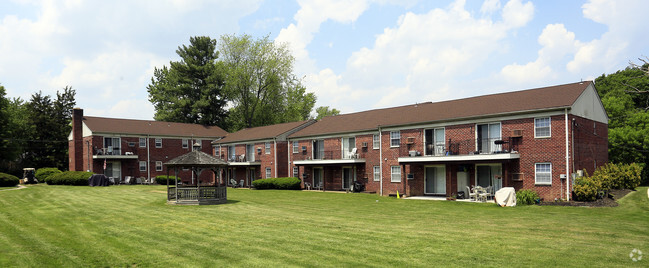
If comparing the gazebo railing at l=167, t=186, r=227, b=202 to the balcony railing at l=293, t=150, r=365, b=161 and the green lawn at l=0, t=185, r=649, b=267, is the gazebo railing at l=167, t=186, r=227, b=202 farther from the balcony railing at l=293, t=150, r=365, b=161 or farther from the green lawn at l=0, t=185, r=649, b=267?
the balcony railing at l=293, t=150, r=365, b=161

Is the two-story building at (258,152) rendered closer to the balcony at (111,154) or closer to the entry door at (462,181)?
the balcony at (111,154)

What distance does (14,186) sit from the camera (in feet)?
129

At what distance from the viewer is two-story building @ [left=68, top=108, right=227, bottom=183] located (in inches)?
1834

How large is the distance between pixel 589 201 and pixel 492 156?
5107 mm

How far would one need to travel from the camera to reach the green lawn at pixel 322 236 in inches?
415

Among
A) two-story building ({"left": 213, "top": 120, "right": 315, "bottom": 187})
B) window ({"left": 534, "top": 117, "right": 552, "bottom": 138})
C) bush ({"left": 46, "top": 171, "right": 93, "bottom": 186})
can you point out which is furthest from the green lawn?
two-story building ({"left": 213, "top": 120, "right": 315, "bottom": 187})

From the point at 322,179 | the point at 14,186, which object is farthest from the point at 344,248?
the point at 14,186

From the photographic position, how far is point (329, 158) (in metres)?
37.1

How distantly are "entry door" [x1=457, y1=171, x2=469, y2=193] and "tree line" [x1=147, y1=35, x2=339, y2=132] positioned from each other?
3494 centimetres

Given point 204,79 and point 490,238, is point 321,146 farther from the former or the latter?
point 204,79

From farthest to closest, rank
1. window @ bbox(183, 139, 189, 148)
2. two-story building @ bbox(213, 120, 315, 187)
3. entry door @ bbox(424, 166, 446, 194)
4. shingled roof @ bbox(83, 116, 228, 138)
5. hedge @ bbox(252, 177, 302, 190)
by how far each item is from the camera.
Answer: window @ bbox(183, 139, 189, 148), shingled roof @ bbox(83, 116, 228, 138), two-story building @ bbox(213, 120, 315, 187), hedge @ bbox(252, 177, 302, 190), entry door @ bbox(424, 166, 446, 194)

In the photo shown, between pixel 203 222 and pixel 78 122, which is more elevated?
pixel 78 122

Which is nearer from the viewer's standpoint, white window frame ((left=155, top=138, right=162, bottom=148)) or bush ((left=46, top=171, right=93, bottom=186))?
bush ((left=46, top=171, right=93, bottom=186))

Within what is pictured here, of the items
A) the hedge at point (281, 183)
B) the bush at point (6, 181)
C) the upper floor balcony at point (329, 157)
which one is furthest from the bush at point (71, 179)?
the upper floor balcony at point (329, 157)
